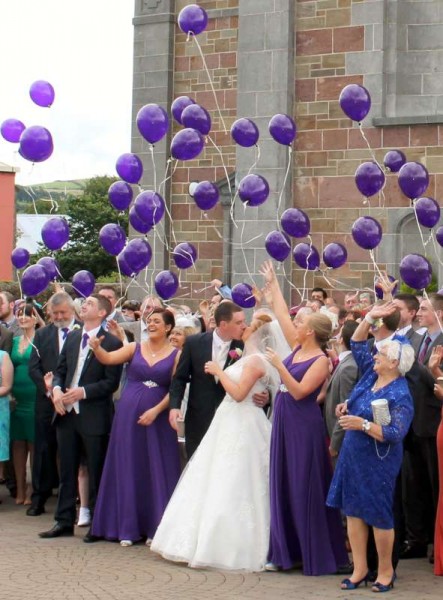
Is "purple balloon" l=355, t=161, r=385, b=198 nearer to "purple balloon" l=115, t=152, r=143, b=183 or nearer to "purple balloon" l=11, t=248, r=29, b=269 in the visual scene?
"purple balloon" l=115, t=152, r=143, b=183

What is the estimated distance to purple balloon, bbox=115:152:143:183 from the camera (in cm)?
1334

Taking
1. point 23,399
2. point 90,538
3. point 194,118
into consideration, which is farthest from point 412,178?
point 90,538

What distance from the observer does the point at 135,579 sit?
8320 millimetres

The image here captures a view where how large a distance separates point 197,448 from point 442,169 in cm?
878

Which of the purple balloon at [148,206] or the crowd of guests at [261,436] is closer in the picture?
the crowd of guests at [261,436]

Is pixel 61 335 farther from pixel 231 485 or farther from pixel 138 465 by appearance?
pixel 231 485

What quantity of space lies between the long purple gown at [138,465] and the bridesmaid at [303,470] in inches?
53.1

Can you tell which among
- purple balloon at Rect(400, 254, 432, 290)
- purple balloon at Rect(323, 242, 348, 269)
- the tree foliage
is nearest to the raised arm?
purple balloon at Rect(400, 254, 432, 290)

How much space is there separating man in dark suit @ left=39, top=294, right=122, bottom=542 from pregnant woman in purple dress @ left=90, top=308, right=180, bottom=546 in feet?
0.93

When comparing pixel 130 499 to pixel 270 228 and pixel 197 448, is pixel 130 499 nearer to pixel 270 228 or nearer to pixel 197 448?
pixel 197 448

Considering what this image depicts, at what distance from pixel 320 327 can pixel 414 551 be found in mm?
2032

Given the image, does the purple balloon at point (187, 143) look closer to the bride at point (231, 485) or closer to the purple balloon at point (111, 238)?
the purple balloon at point (111, 238)

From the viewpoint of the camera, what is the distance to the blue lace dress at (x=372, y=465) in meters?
8.02

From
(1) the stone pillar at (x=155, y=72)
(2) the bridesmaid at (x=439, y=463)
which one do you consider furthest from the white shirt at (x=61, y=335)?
(1) the stone pillar at (x=155, y=72)
